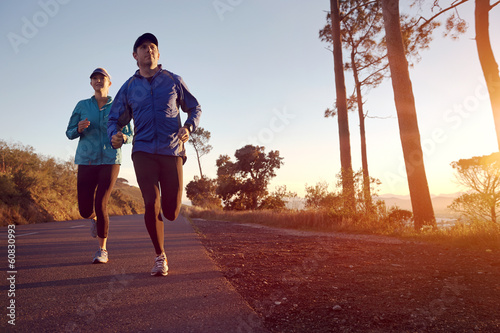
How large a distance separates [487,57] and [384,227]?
5594 mm

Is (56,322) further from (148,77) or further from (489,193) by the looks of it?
(489,193)

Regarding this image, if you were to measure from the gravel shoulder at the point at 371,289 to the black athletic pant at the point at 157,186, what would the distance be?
0.88 metres

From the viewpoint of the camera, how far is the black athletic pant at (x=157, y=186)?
128 inches

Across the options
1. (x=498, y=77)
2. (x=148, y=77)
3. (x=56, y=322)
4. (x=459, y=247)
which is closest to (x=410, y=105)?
(x=498, y=77)

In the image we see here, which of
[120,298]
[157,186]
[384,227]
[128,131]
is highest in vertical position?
[128,131]

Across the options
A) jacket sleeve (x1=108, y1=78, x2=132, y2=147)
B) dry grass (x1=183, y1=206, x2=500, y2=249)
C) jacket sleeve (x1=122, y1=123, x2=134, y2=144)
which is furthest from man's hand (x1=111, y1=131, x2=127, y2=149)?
dry grass (x1=183, y1=206, x2=500, y2=249)

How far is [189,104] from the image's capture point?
3.79 meters

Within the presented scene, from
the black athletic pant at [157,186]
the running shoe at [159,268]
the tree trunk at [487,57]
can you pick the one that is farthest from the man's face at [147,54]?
the tree trunk at [487,57]

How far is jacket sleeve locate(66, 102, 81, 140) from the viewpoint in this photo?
13.7 feet

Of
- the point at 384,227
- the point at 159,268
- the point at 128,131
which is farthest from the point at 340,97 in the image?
the point at 159,268

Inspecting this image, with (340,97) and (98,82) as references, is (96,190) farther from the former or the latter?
(340,97)

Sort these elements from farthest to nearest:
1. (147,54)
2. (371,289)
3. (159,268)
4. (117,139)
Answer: (147,54) → (117,139) → (159,268) → (371,289)

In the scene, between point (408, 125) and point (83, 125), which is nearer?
point (83, 125)

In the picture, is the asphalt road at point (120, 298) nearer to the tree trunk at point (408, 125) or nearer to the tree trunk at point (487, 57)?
the tree trunk at point (408, 125)
